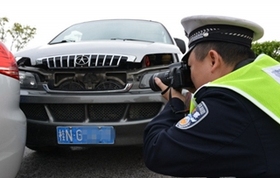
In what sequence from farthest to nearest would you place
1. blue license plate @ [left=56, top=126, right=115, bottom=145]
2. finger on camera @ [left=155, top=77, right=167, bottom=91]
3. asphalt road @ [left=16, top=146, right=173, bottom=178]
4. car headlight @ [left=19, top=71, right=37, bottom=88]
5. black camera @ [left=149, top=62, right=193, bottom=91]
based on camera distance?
1. asphalt road @ [left=16, top=146, right=173, bottom=178]
2. car headlight @ [left=19, top=71, right=37, bottom=88]
3. blue license plate @ [left=56, top=126, right=115, bottom=145]
4. finger on camera @ [left=155, top=77, right=167, bottom=91]
5. black camera @ [left=149, top=62, right=193, bottom=91]

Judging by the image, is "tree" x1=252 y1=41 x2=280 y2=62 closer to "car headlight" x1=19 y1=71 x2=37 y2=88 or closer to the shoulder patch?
"car headlight" x1=19 y1=71 x2=37 y2=88

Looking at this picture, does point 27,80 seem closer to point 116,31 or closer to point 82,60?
point 82,60

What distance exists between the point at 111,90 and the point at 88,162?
0.90m

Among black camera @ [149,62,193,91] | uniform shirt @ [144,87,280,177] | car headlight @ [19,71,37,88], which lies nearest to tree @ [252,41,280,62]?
car headlight @ [19,71,37,88]

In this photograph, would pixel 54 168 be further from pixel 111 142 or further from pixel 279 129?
pixel 279 129

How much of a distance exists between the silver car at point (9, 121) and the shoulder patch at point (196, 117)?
3.46 ft

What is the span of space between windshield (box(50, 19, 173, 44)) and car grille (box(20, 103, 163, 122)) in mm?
1202

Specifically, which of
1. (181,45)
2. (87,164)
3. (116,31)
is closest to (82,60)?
(87,164)

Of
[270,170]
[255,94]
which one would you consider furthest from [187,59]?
[270,170]

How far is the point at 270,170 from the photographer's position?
0.96 meters

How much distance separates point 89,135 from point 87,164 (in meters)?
0.73

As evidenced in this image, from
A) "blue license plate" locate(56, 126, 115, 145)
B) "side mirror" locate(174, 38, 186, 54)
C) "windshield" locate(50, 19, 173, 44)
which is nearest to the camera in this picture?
"blue license plate" locate(56, 126, 115, 145)

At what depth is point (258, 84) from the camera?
97 centimetres

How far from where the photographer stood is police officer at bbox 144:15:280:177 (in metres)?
0.95
